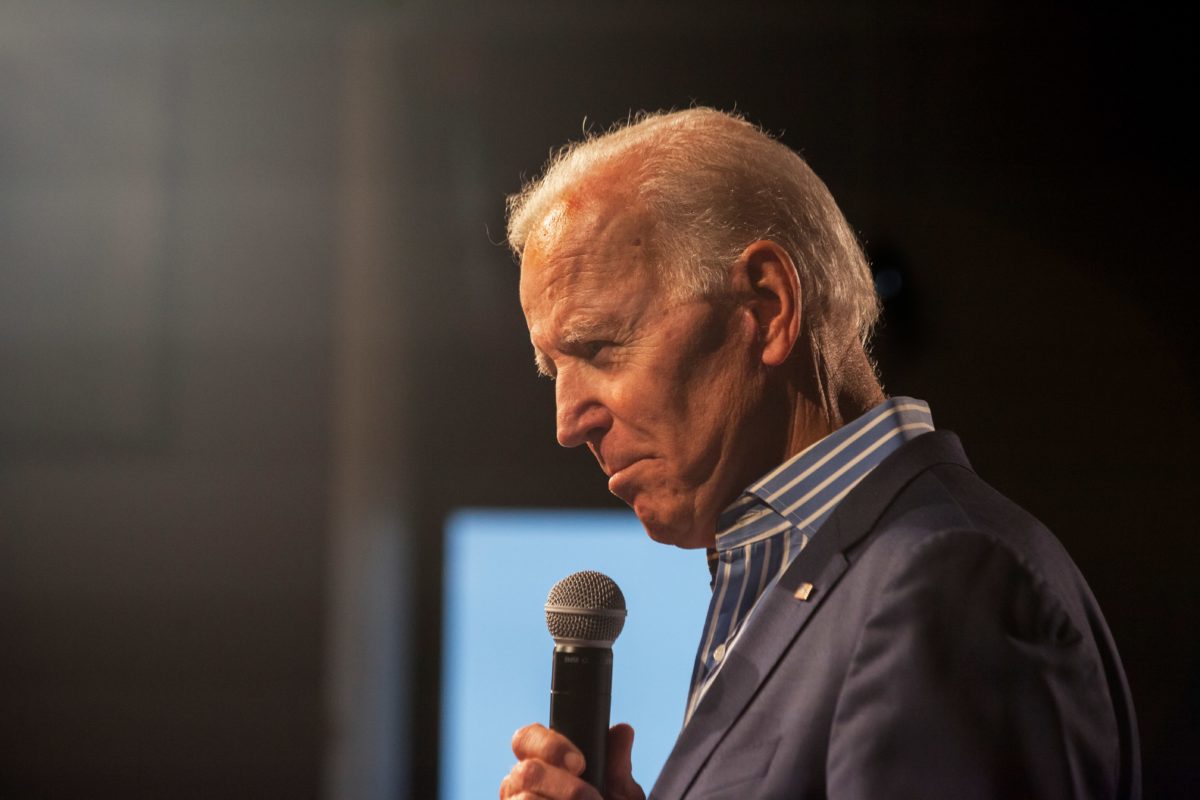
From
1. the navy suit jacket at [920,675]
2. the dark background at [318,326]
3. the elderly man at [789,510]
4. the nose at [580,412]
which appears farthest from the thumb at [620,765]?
the dark background at [318,326]

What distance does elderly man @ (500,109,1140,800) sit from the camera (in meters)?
0.91

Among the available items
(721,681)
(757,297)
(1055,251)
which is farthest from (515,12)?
(721,681)

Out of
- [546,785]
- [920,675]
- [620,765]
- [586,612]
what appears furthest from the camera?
[620,765]

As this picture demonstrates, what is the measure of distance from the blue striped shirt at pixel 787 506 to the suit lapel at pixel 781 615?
0.06m

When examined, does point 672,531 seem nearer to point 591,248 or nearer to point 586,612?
point 586,612

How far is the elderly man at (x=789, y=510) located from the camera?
91cm

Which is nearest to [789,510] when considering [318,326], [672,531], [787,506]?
[787,506]

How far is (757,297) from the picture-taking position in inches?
53.6

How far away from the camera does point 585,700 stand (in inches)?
45.6

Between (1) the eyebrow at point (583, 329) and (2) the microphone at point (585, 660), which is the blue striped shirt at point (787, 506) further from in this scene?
(1) the eyebrow at point (583, 329)

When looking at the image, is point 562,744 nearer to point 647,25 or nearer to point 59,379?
point 647,25

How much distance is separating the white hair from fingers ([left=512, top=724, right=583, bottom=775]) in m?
0.54

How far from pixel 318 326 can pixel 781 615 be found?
1881 millimetres

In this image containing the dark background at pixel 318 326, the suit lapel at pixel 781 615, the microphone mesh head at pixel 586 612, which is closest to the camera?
the suit lapel at pixel 781 615
